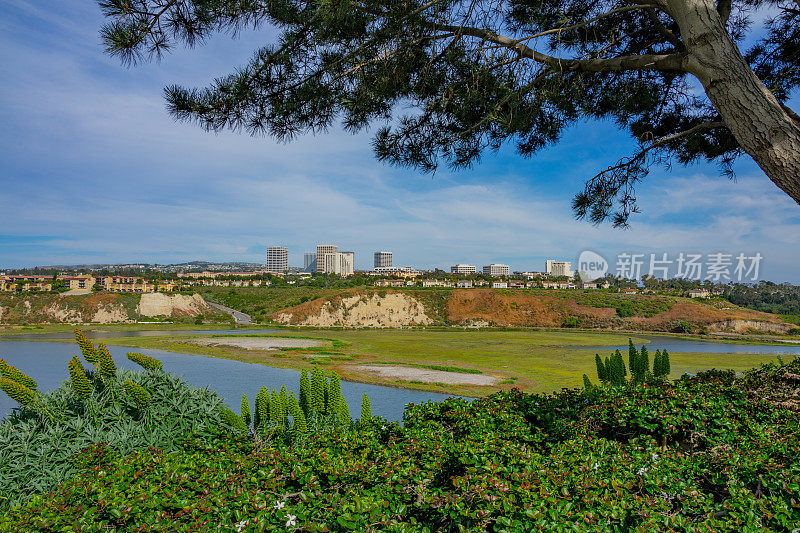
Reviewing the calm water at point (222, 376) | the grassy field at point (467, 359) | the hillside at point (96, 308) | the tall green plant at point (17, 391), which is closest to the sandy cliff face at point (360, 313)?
the hillside at point (96, 308)

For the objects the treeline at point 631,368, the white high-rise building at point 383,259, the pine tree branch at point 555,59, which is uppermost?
the white high-rise building at point 383,259

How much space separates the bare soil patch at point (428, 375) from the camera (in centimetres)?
1639

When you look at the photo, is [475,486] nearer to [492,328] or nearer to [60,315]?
[492,328]

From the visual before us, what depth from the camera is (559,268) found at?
96.4 metres

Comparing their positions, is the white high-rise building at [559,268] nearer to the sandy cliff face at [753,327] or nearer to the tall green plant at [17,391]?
the sandy cliff face at [753,327]

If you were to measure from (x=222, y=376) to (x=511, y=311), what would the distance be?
42129 mm

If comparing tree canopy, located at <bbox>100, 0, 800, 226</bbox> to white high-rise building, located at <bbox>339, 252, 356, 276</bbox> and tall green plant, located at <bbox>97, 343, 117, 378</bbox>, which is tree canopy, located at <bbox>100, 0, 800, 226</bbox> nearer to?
tall green plant, located at <bbox>97, 343, 117, 378</bbox>

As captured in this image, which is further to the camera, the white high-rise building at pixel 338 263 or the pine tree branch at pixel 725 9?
the white high-rise building at pixel 338 263

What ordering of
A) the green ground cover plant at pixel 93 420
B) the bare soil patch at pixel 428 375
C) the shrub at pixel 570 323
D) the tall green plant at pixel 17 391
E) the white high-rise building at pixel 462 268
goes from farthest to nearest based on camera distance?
the white high-rise building at pixel 462 268 → the shrub at pixel 570 323 → the bare soil patch at pixel 428 375 → the tall green plant at pixel 17 391 → the green ground cover plant at pixel 93 420

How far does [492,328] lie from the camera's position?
49.9m

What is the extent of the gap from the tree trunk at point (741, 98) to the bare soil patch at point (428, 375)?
13.4 metres

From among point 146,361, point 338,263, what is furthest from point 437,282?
point 146,361

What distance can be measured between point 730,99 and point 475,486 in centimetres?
333

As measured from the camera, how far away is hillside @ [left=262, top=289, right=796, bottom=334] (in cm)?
4900
